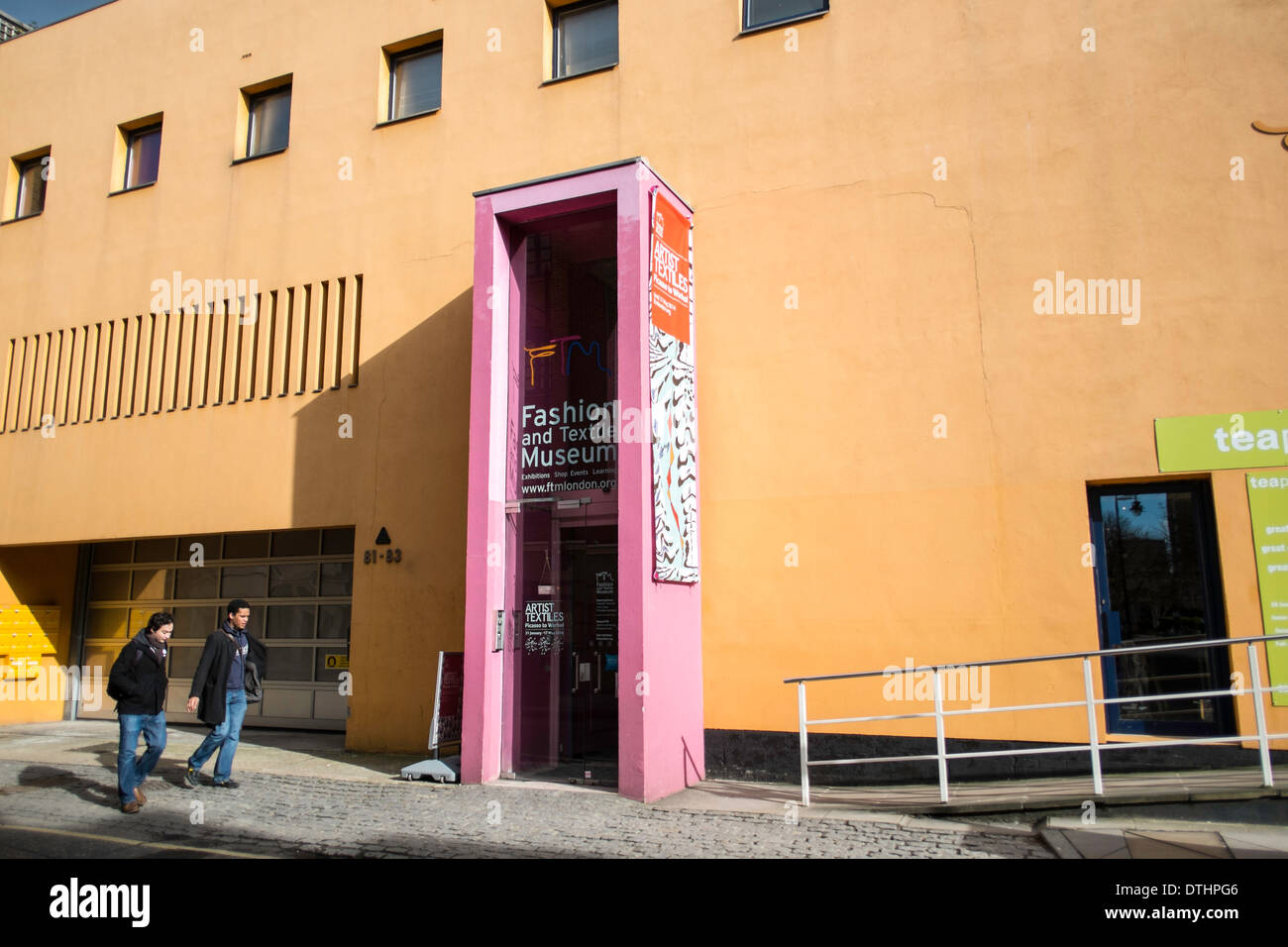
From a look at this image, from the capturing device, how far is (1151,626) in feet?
28.4

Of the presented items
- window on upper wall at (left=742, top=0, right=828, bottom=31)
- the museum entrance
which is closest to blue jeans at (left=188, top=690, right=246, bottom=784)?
the museum entrance

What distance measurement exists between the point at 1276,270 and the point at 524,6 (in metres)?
8.97

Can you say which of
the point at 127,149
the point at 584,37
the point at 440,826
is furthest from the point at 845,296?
the point at 127,149

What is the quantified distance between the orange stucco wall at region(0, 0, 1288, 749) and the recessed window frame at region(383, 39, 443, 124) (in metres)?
0.25

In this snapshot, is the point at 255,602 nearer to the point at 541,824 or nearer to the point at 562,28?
the point at 541,824

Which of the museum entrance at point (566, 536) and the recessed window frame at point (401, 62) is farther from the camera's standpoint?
the recessed window frame at point (401, 62)

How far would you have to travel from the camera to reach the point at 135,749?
8.39 metres

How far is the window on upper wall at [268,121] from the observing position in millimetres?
14180

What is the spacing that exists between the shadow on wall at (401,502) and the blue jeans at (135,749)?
3286mm

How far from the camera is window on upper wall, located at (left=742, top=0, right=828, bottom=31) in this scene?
1069 centimetres

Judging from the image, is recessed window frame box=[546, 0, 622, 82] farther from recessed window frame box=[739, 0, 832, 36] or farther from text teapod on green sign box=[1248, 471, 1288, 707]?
text teapod on green sign box=[1248, 471, 1288, 707]

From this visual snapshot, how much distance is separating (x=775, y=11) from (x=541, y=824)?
29.2 feet

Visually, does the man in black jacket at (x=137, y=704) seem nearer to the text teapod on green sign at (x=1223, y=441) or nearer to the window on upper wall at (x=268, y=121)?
the window on upper wall at (x=268, y=121)

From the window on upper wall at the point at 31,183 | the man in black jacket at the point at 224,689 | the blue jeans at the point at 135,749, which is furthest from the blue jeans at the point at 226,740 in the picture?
the window on upper wall at the point at 31,183
